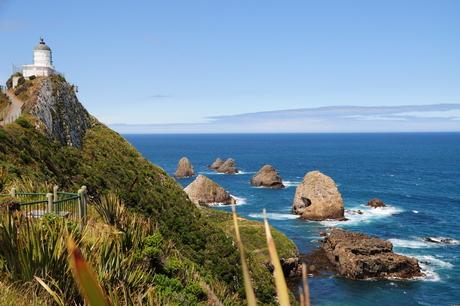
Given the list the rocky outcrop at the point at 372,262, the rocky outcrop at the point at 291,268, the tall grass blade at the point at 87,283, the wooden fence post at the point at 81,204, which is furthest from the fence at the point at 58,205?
the rocky outcrop at the point at 372,262

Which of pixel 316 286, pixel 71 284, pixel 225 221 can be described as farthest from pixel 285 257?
pixel 71 284

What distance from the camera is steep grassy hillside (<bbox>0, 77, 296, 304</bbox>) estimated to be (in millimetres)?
25609

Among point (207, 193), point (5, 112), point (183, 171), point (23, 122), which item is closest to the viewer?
point (23, 122)

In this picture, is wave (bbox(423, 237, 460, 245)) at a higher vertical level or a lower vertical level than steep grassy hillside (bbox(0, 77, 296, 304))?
lower

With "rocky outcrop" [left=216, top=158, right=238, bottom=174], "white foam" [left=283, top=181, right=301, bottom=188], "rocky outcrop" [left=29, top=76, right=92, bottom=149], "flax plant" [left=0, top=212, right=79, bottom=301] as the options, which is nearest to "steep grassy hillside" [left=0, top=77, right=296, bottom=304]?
"rocky outcrop" [left=29, top=76, right=92, bottom=149]

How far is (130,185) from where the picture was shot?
3547 centimetres

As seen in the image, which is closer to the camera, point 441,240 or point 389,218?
point 441,240

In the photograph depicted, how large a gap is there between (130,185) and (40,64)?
87.1 ft

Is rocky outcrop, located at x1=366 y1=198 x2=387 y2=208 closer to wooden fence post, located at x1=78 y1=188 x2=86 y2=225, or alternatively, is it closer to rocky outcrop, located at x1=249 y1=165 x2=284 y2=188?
rocky outcrop, located at x1=249 y1=165 x2=284 y2=188

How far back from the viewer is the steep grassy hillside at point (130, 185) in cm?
2561

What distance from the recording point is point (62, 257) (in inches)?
312

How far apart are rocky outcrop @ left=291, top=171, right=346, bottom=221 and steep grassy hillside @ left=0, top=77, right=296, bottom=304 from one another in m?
21.9

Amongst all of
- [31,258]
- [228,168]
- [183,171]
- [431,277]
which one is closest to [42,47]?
[31,258]

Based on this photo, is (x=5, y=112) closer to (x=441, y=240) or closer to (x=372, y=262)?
(x=372, y=262)
